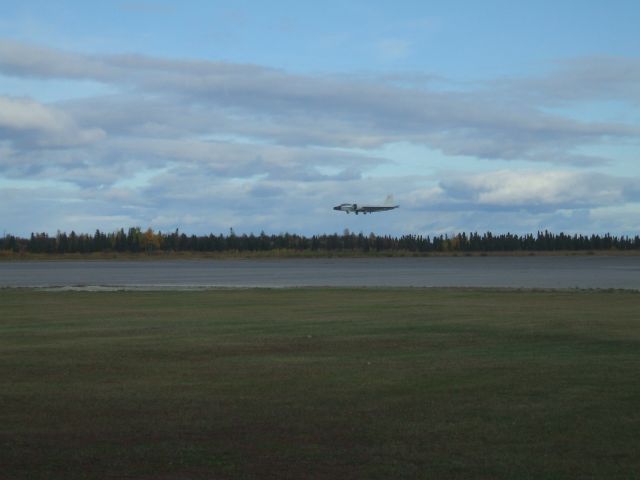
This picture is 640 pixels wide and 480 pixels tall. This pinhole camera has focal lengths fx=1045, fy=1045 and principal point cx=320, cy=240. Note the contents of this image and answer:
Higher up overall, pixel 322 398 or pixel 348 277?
pixel 348 277

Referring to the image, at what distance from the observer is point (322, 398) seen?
46.8 ft

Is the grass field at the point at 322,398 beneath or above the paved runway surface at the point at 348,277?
beneath

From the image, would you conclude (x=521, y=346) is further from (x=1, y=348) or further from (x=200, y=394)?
(x=1, y=348)

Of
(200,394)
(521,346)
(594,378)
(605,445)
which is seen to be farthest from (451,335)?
(605,445)

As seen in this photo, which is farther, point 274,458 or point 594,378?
point 594,378

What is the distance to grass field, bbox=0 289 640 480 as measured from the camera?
10609 millimetres

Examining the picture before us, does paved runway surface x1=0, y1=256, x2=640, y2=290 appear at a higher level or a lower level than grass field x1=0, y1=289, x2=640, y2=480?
higher

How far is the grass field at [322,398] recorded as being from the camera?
10.6 meters

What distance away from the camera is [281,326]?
2577cm

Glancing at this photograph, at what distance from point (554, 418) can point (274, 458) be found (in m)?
3.89

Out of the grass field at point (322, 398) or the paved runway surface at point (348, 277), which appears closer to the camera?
the grass field at point (322, 398)

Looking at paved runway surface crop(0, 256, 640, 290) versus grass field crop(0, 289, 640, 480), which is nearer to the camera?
grass field crop(0, 289, 640, 480)

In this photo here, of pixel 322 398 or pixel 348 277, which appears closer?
pixel 322 398

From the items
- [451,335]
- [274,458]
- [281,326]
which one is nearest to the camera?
[274,458]
